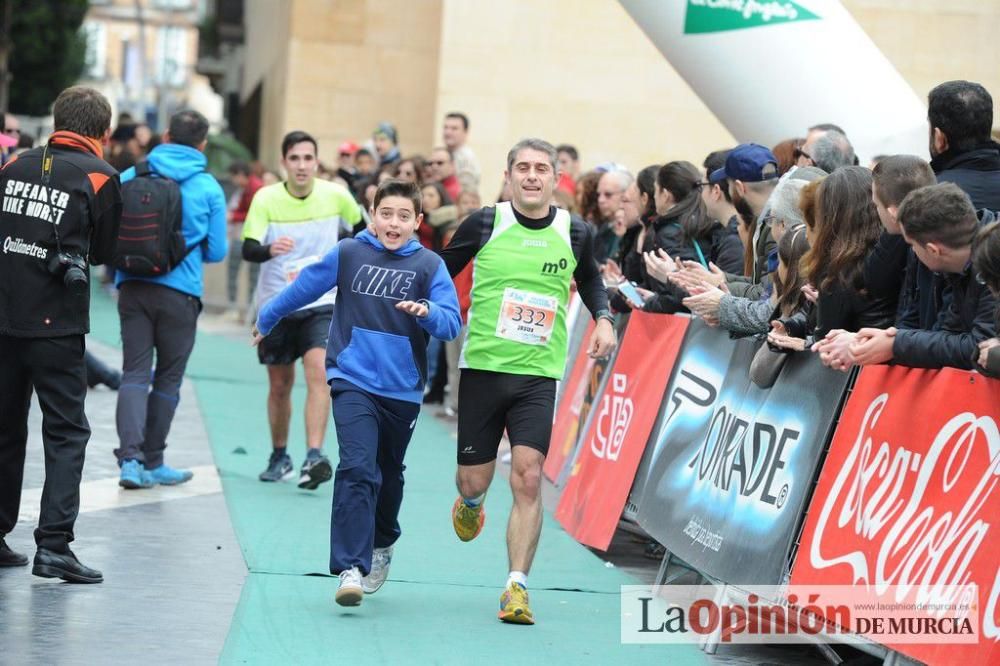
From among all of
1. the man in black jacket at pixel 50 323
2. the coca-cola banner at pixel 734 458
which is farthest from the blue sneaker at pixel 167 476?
the coca-cola banner at pixel 734 458

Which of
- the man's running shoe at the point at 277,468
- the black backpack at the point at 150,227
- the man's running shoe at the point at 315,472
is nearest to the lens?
the black backpack at the point at 150,227

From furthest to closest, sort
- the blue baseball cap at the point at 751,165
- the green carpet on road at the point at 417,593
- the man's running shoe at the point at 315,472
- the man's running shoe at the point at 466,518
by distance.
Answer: the man's running shoe at the point at 315,472 → the blue baseball cap at the point at 751,165 → the man's running shoe at the point at 466,518 → the green carpet on road at the point at 417,593

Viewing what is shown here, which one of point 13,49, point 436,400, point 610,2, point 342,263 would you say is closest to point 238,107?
point 13,49

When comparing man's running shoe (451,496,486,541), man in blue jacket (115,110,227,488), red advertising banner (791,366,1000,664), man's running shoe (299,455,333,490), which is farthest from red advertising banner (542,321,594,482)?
red advertising banner (791,366,1000,664)

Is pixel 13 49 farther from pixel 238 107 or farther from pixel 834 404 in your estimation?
pixel 834 404

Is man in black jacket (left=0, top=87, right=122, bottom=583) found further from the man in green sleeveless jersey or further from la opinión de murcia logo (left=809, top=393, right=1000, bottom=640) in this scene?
la opinión de murcia logo (left=809, top=393, right=1000, bottom=640)

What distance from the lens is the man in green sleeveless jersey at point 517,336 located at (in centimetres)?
723

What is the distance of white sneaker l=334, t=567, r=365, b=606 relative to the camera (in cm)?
680

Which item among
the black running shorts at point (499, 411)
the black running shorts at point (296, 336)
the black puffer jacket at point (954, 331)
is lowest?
the black running shorts at point (296, 336)

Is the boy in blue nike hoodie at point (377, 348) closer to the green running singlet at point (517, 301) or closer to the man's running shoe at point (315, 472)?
the green running singlet at point (517, 301)

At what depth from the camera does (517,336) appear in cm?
728

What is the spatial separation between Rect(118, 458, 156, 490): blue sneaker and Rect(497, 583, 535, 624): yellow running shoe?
3465mm

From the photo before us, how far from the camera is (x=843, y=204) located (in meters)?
6.49

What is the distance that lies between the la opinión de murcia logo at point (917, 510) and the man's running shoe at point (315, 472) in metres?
4.44
